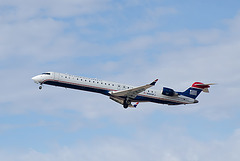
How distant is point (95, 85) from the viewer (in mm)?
63062

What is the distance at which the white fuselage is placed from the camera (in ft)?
204

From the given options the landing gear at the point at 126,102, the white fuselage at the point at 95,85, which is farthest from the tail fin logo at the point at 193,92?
the landing gear at the point at 126,102

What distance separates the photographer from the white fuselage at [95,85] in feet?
204

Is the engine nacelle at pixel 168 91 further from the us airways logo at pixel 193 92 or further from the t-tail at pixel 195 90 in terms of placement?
the us airways logo at pixel 193 92

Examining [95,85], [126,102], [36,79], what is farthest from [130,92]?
[36,79]

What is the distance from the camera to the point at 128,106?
6862cm

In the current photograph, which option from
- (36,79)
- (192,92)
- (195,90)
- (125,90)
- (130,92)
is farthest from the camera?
(195,90)

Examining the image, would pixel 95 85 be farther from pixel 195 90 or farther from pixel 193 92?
pixel 195 90

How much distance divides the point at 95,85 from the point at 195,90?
15.9 metres

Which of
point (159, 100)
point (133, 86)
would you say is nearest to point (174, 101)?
point (159, 100)

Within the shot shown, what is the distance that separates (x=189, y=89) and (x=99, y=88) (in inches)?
566

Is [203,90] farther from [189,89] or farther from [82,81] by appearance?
[82,81]

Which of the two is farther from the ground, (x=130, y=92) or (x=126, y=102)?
(x=130, y=92)

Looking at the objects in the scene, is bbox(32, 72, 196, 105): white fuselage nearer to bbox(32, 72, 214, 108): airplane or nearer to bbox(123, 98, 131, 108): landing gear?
bbox(32, 72, 214, 108): airplane
